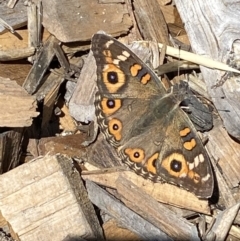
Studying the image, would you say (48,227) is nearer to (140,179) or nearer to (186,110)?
(140,179)

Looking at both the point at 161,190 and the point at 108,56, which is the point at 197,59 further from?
the point at 161,190

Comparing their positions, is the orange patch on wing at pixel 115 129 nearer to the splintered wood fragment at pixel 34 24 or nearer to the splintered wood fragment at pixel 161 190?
the splintered wood fragment at pixel 161 190

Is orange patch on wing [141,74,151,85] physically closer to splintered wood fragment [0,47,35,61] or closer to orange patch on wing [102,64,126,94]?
orange patch on wing [102,64,126,94]

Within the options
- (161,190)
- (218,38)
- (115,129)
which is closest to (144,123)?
(115,129)

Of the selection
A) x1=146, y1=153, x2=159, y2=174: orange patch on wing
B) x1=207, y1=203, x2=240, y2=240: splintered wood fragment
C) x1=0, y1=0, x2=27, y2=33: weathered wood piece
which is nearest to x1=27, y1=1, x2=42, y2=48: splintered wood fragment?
x1=0, y1=0, x2=27, y2=33: weathered wood piece

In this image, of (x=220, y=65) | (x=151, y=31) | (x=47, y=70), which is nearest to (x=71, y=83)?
(x=47, y=70)

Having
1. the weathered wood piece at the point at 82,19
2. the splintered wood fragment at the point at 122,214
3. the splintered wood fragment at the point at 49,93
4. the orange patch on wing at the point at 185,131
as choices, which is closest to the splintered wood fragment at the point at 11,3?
the weathered wood piece at the point at 82,19
